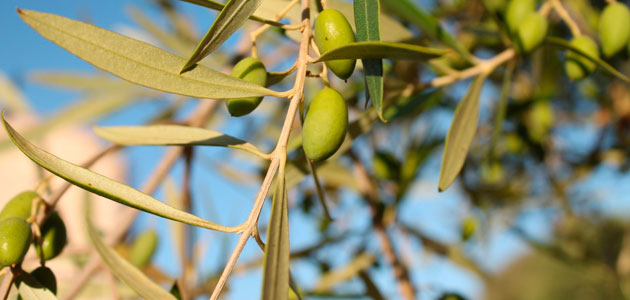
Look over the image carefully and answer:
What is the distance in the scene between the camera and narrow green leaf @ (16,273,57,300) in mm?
480

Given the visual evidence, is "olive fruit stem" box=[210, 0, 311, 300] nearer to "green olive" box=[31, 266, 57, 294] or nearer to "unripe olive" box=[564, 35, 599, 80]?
"green olive" box=[31, 266, 57, 294]

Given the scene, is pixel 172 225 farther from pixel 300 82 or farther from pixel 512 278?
pixel 512 278

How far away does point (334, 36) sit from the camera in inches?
16.9

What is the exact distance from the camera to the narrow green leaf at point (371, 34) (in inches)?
17.3

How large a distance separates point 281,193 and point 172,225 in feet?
3.25

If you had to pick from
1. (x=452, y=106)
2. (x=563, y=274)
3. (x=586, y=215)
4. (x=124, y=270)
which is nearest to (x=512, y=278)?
(x=563, y=274)

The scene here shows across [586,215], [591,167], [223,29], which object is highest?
[223,29]

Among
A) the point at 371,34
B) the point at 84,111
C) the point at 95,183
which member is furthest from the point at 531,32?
the point at 84,111

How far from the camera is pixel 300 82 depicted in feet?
1.41

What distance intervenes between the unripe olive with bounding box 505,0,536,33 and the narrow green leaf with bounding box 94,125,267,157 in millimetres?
417

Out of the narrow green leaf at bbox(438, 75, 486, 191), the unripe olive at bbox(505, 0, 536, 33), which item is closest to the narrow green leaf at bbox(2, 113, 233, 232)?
the narrow green leaf at bbox(438, 75, 486, 191)

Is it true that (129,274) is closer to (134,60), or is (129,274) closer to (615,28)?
(134,60)

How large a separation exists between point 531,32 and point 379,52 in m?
0.33

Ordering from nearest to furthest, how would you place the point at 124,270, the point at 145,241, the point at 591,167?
the point at 124,270, the point at 145,241, the point at 591,167
